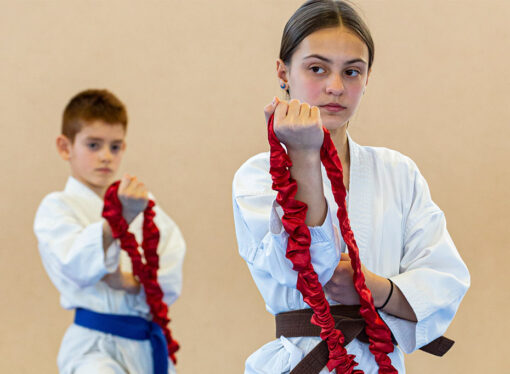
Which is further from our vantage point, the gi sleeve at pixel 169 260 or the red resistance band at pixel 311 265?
the gi sleeve at pixel 169 260

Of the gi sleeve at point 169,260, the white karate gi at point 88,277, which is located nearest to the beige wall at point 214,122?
the gi sleeve at point 169,260

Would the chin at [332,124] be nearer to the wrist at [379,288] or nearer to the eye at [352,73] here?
the eye at [352,73]

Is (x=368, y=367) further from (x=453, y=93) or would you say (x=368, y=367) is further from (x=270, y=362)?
(x=453, y=93)

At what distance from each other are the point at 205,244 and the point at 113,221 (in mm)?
1154

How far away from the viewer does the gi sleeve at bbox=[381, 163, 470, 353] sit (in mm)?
1465

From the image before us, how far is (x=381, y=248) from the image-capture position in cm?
155

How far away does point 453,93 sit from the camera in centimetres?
324

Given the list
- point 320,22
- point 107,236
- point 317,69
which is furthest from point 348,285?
point 107,236

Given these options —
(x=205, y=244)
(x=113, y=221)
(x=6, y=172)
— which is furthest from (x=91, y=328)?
(x=6, y=172)

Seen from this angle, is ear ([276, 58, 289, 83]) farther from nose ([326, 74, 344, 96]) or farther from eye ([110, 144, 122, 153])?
eye ([110, 144, 122, 153])

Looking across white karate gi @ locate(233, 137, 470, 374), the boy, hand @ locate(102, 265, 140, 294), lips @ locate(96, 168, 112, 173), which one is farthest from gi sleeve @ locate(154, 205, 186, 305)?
white karate gi @ locate(233, 137, 470, 374)

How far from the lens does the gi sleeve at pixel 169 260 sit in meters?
2.65

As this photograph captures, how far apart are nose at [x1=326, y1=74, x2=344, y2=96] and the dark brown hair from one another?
0.13 metres

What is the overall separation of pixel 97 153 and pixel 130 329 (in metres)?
0.78
